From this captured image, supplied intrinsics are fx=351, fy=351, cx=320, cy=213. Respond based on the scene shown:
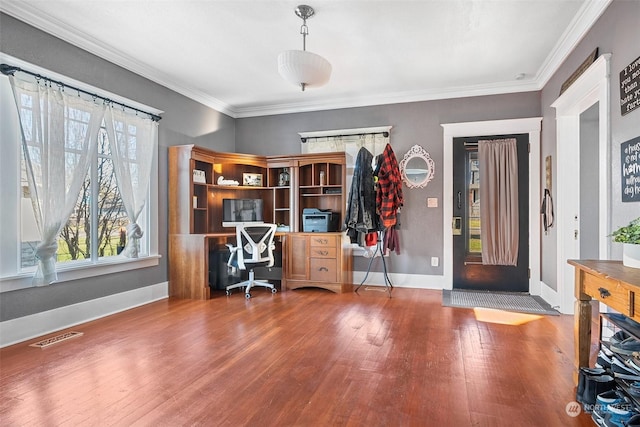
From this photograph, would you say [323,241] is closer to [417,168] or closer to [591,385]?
[417,168]

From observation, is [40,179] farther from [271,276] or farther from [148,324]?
[271,276]

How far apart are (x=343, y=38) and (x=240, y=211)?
2.76 metres

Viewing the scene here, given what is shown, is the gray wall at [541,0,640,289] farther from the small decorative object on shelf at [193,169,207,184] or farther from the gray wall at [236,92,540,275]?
the small decorative object on shelf at [193,169,207,184]

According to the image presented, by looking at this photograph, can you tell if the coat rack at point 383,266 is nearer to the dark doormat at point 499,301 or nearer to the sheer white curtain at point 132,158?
the dark doormat at point 499,301

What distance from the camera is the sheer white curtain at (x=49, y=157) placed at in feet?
9.35

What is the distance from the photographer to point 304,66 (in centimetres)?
269

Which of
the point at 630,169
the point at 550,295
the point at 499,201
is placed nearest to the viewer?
the point at 630,169

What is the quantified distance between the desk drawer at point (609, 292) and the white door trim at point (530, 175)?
2.81 meters

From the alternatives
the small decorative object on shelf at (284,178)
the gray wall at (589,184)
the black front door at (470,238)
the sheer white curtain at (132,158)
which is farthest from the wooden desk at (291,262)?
the gray wall at (589,184)

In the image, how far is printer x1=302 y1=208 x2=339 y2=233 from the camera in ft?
15.7

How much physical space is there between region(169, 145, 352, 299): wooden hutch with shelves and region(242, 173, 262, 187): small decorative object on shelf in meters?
0.04

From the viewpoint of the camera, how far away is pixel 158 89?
4.27m

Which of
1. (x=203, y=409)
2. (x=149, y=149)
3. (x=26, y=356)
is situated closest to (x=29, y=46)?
(x=149, y=149)

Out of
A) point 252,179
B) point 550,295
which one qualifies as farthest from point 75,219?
point 550,295
